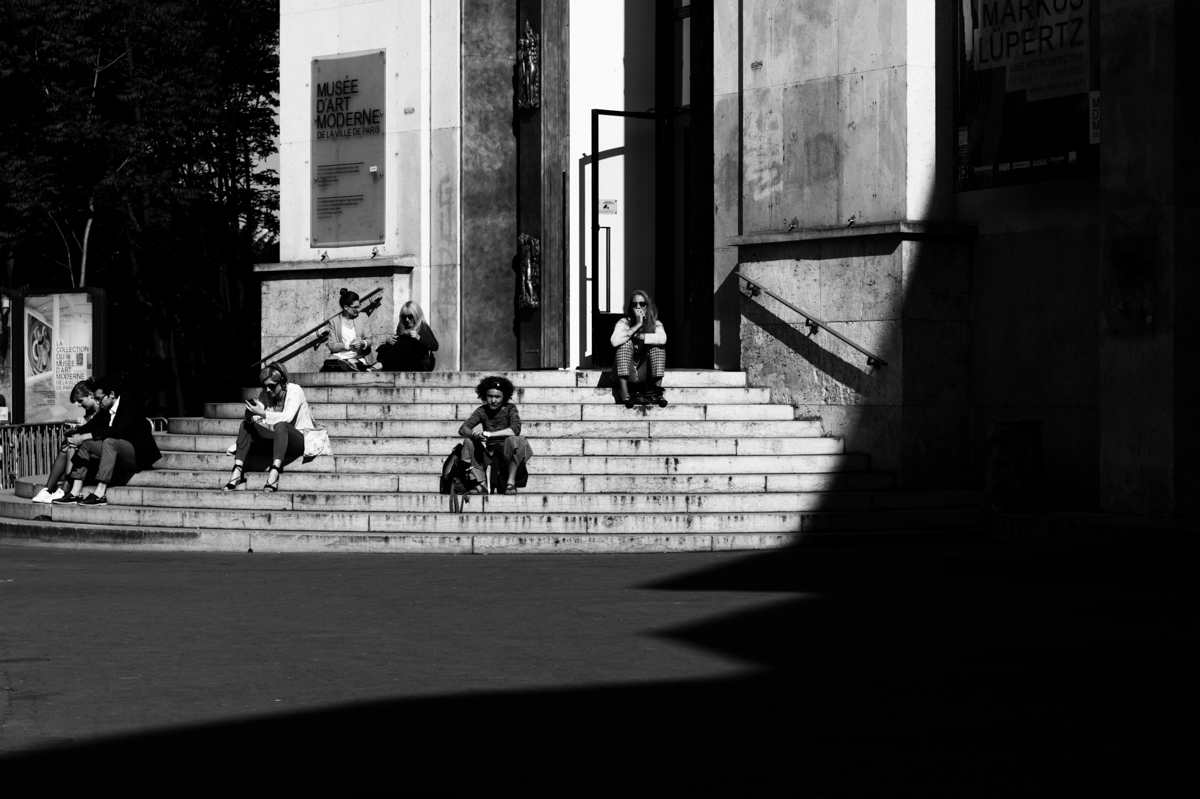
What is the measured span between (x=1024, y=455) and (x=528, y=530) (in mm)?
4479

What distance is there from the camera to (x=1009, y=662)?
29.2 feet

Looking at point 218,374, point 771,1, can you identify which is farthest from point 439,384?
point 218,374

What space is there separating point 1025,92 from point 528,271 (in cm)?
731

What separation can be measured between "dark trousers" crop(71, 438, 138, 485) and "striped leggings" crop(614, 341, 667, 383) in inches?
196

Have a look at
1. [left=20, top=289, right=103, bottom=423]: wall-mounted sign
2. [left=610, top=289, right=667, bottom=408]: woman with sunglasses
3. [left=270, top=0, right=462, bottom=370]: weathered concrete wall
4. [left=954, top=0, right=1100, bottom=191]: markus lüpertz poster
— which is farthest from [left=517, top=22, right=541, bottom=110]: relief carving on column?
[left=954, top=0, right=1100, bottom=191]: markus lüpertz poster

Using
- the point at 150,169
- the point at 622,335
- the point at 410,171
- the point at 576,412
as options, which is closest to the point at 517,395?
the point at 576,412

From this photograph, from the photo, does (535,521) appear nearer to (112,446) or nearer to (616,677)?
(112,446)

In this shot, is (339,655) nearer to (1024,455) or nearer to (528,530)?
(528,530)

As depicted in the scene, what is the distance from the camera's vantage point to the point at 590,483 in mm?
16750

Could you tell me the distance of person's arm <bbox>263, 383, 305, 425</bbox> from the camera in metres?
17.5

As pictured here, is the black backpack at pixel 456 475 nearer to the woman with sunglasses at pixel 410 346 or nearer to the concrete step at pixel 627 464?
the concrete step at pixel 627 464

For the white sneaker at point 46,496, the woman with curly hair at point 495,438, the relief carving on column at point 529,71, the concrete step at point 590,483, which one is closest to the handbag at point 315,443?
the concrete step at point 590,483

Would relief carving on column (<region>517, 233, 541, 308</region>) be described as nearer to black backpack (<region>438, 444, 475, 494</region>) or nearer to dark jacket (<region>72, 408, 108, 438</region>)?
dark jacket (<region>72, 408, 108, 438</region>)

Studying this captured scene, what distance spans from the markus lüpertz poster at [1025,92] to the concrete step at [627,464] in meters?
3.13
